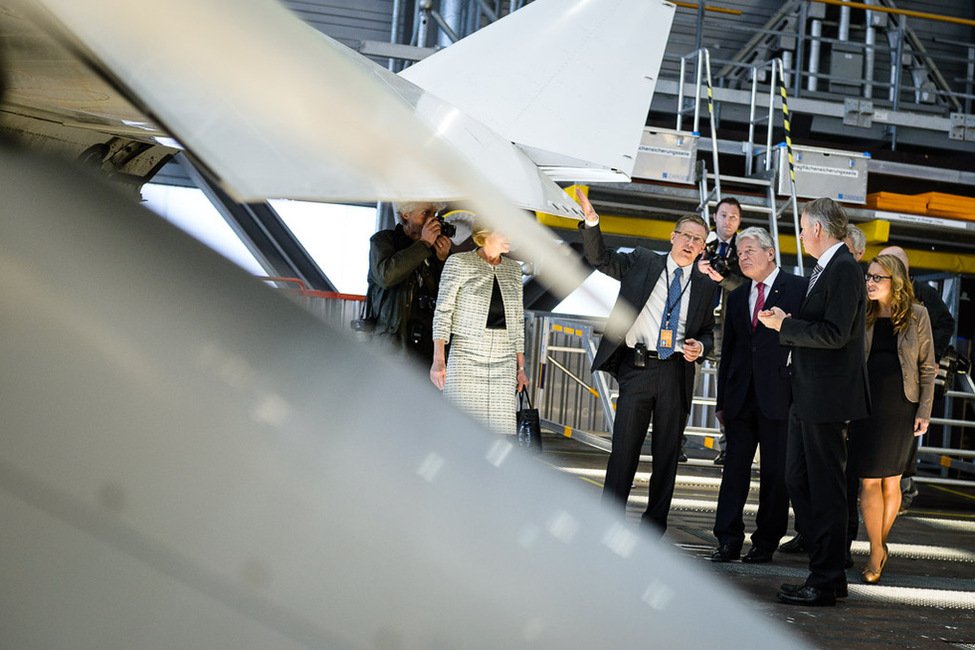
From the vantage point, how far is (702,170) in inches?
337

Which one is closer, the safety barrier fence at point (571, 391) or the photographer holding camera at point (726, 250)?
the photographer holding camera at point (726, 250)

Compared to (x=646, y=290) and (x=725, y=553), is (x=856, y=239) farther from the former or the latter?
(x=725, y=553)

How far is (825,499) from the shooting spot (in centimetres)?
380

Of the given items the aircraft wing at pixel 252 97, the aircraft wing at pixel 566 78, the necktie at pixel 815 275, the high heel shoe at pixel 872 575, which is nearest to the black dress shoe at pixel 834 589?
the high heel shoe at pixel 872 575

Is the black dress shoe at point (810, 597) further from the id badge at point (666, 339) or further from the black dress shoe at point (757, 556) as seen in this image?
the id badge at point (666, 339)

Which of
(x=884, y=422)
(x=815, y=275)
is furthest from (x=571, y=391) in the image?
(x=815, y=275)

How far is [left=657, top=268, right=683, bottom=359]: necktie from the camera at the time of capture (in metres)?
4.43

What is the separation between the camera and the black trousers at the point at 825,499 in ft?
12.5

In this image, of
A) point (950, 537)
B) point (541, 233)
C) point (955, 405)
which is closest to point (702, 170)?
point (950, 537)

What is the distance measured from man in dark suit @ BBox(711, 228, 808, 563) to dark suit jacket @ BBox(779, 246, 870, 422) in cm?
71

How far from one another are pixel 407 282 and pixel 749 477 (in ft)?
6.60

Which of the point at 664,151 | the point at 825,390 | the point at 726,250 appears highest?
the point at 664,151

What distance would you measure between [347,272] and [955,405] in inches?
292

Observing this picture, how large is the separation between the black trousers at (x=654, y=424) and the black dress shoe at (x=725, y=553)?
0.49 m
